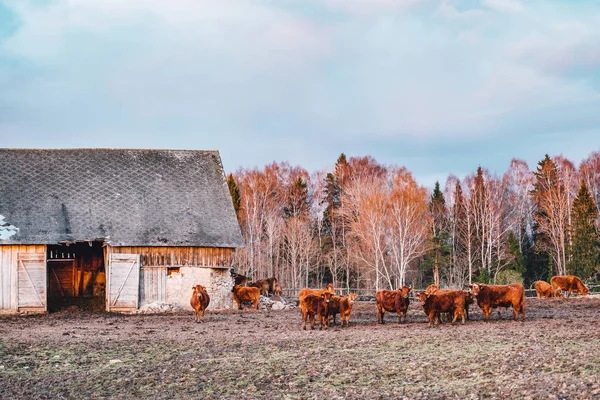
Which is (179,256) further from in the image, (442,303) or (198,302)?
(442,303)

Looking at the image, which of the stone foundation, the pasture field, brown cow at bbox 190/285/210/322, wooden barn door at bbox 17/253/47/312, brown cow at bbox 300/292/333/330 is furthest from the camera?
the stone foundation

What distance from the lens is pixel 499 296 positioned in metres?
23.1

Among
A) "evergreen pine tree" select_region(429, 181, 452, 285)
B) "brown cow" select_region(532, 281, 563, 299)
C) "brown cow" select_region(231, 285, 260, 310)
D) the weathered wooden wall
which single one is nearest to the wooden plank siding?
"brown cow" select_region(231, 285, 260, 310)

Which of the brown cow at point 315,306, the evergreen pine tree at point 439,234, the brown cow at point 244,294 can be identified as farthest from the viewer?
the evergreen pine tree at point 439,234

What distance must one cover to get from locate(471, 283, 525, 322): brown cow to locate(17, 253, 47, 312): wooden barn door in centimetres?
1881

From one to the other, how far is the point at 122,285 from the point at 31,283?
12.6 feet

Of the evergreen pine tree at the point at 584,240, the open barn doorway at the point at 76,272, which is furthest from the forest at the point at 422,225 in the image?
the open barn doorway at the point at 76,272

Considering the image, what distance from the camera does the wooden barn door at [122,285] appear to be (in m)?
32.3

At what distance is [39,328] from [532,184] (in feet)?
160

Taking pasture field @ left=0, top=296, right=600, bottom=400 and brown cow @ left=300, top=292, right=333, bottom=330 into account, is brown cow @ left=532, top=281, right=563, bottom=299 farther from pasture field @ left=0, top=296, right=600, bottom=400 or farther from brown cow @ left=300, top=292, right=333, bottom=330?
brown cow @ left=300, top=292, right=333, bottom=330

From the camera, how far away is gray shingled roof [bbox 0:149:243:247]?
33.1m

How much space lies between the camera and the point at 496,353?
14.4m

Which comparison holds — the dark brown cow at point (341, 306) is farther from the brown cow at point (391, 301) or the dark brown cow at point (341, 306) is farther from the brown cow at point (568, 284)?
the brown cow at point (568, 284)

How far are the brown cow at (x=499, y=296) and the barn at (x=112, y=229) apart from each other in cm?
1382
